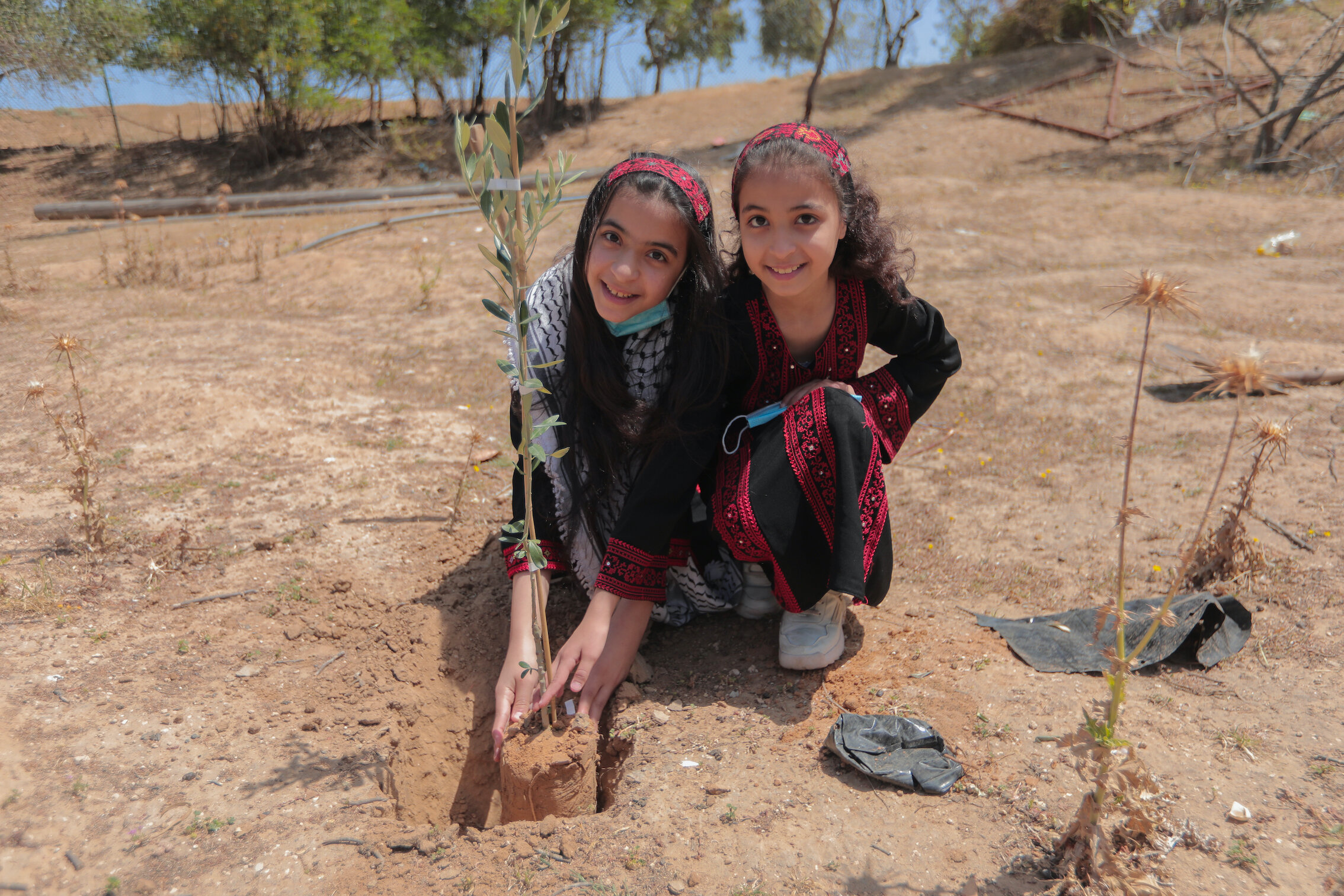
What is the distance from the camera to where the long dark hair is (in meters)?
2.13

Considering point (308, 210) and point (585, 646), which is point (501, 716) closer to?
point (585, 646)

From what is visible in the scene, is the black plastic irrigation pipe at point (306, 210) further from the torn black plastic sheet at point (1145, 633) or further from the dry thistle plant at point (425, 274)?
the torn black plastic sheet at point (1145, 633)

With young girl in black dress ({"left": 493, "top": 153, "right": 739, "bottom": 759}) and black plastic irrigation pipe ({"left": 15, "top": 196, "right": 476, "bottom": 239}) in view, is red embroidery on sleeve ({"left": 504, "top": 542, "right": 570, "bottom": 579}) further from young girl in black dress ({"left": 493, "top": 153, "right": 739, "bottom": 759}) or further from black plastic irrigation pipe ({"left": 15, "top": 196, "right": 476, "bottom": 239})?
black plastic irrigation pipe ({"left": 15, "top": 196, "right": 476, "bottom": 239})

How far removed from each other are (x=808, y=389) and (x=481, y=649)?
1.19m

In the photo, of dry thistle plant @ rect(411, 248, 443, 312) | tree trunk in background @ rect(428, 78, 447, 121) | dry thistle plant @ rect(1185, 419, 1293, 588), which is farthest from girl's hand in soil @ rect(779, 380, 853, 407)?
tree trunk in background @ rect(428, 78, 447, 121)

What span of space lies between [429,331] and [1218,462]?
4189 mm

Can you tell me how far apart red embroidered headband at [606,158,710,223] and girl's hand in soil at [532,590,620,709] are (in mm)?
989

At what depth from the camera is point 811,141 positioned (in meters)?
2.00

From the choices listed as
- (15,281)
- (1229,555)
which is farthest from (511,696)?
(15,281)

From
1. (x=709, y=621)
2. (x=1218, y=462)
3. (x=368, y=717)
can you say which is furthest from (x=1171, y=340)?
(x=368, y=717)

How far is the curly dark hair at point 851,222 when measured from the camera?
1973 millimetres

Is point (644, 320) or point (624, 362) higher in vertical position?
point (644, 320)

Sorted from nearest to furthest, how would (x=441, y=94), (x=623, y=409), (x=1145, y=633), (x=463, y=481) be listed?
(x=1145, y=633) → (x=623, y=409) → (x=463, y=481) → (x=441, y=94)

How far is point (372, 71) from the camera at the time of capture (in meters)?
14.4
